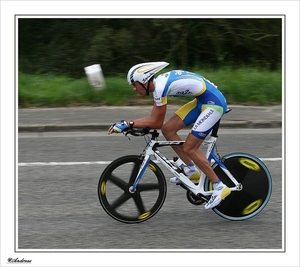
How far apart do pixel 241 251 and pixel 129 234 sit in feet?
3.92

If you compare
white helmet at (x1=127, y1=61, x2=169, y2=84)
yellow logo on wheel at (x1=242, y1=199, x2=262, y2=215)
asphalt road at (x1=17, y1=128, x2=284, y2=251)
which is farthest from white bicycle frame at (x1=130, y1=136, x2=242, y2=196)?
white helmet at (x1=127, y1=61, x2=169, y2=84)

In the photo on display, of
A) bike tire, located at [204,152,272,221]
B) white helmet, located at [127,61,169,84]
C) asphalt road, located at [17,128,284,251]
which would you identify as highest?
white helmet, located at [127,61,169,84]

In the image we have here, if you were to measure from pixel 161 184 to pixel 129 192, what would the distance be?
14.0 inches

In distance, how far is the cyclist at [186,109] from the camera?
20.8 feet

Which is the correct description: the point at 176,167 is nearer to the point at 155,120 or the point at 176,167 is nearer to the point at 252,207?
the point at 155,120

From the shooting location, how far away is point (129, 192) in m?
6.75

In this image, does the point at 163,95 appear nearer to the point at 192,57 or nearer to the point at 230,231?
the point at 230,231

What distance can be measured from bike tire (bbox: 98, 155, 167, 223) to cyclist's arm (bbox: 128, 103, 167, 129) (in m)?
0.41

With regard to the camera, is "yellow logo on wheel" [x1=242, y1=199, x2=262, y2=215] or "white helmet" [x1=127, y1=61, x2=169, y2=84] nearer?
"white helmet" [x1=127, y1=61, x2=169, y2=84]

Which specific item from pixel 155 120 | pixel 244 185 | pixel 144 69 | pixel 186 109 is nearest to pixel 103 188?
pixel 155 120

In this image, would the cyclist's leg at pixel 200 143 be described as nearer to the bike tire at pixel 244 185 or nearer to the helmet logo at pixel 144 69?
the bike tire at pixel 244 185

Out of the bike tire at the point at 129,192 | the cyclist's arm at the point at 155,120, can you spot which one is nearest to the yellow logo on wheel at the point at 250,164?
the bike tire at the point at 129,192

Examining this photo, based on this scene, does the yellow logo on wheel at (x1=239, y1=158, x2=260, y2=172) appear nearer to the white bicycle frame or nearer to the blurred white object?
the white bicycle frame

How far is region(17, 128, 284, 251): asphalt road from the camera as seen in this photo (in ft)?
20.9
